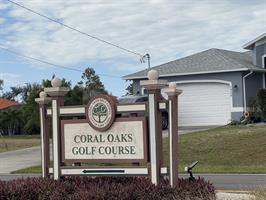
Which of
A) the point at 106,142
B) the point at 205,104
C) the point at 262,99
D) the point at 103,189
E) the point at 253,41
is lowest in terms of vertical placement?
the point at 103,189

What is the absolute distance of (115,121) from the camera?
30.6ft

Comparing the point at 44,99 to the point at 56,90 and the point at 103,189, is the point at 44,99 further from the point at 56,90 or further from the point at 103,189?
the point at 103,189

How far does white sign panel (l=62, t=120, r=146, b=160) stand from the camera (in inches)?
361

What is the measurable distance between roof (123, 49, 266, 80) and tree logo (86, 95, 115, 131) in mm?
24302

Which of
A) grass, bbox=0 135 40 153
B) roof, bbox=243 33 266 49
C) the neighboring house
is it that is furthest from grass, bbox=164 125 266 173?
roof, bbox=243 33 266 49

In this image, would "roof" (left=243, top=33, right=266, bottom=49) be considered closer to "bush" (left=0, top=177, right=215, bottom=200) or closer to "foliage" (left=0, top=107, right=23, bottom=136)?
"foliage" (left=0, top=107, right=23, bottom=136)

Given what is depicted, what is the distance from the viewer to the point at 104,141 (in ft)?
30.8

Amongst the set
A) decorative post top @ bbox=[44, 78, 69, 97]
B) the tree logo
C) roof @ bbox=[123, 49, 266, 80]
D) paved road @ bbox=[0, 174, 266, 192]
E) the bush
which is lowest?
paved road @ bbox=[0, 174, 266, 192]

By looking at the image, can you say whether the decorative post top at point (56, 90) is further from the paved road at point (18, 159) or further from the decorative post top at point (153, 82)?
the paved road at point (18, 159)

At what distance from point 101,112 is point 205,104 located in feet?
83.2

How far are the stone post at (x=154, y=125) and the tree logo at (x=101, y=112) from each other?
0.72m

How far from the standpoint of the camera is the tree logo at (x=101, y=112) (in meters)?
9.32

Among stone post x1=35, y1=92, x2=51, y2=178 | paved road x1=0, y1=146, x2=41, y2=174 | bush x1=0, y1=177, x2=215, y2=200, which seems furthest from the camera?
paved road x1=0, y1=146, x2=41, y2=174

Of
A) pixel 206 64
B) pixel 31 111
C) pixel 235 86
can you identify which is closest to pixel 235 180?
pixel 235 86
